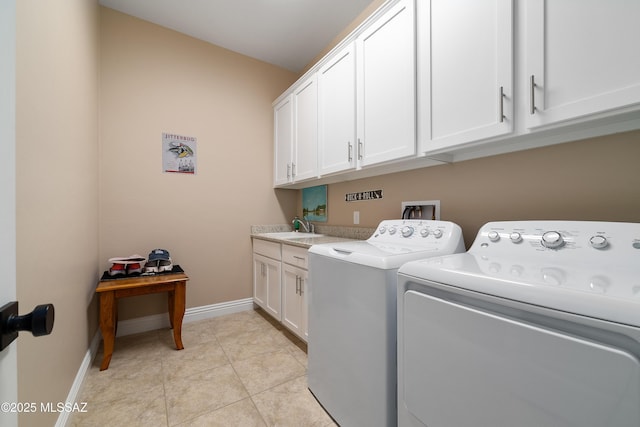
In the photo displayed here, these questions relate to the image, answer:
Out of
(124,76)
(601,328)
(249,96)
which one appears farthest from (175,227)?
(601,328)

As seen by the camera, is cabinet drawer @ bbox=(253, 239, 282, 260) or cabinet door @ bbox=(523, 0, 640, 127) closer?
cabinet door @ bbox=(523, 0, 640, 127)

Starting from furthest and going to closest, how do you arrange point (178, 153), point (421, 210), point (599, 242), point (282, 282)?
point (178, 153) → point (282, 282) → point (421, 210) → point (599, 242)

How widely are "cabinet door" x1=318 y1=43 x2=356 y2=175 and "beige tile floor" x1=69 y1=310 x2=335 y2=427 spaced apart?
1537mm

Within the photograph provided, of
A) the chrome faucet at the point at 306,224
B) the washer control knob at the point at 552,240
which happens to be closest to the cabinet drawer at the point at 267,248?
the chrome faucet at the point at 306,224

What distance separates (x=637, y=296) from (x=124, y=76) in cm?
332

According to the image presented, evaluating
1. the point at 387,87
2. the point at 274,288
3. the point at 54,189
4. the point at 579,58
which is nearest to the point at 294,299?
the point at 274,288

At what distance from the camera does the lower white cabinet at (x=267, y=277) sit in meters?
2.32

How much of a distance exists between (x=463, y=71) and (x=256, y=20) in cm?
201

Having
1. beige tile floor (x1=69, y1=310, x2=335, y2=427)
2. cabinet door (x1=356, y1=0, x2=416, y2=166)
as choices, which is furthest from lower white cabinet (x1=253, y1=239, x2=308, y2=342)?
cabinet door (x1=356, y1=0, x2=416, y2=166)

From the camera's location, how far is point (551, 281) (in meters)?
0.66

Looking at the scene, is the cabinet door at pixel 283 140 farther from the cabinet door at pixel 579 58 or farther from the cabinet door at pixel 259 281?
the cabinet door at pixel 579 58

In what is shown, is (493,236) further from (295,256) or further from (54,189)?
(54,189)

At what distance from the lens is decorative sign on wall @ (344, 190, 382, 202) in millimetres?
2127

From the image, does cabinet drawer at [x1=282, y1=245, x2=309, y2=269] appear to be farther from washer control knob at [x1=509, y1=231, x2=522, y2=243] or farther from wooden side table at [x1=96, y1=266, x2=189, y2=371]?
washer control knob at [x1=509, y1=231, x2=522, y2=243]
